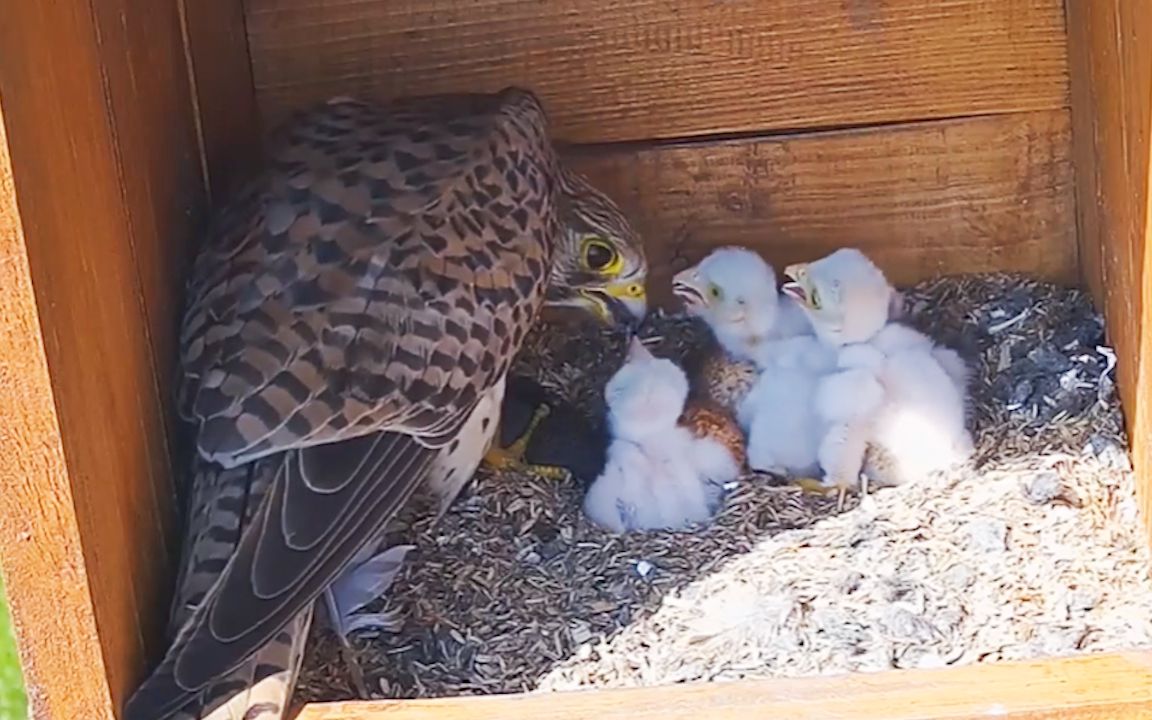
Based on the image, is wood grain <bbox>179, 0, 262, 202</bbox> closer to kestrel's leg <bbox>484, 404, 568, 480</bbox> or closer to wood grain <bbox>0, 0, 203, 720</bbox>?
wood grain <bbox>0, 0, 203, 720</bbox>

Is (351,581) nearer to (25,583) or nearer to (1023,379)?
(25,583)

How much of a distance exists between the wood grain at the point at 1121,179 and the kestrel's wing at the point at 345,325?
0.74 m

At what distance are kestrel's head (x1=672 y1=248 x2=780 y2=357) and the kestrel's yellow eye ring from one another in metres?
0.10

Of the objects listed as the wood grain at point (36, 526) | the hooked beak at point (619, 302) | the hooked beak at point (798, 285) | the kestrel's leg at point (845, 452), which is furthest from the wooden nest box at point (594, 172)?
the kestrel's leg at point (845, 452)

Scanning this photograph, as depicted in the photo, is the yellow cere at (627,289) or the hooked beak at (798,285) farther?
the yellow cere at (627,289)

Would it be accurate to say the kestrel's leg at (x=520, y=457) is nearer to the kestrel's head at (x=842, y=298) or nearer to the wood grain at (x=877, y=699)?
the kestrel's head at (x=842, y=298)

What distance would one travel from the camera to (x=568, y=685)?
2.02 metres

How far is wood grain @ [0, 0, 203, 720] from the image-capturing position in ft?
5.18

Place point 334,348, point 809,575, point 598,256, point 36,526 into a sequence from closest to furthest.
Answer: point 36,526 → point 334,348 → point 809,575 → point 598,256

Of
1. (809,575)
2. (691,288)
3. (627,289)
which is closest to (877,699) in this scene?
(809,575)

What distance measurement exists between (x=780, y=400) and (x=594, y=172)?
1.64 ft

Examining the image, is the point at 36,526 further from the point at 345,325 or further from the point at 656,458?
the point at 656,458

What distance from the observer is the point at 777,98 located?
103 inches

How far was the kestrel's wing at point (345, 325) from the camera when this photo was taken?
1796mm
